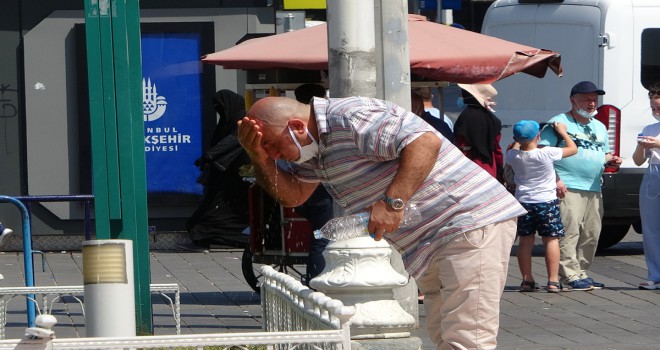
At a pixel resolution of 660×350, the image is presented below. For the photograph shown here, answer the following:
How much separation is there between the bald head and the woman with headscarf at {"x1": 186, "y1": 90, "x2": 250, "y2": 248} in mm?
7153

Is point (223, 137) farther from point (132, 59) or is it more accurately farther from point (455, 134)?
point (132, 59)

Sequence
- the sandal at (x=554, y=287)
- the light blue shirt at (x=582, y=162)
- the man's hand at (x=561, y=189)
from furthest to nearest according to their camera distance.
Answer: the light blue shirt at (x=582, y=162)
the man's hand at (x=561, y=189)
the sandal at (x=554, y=287)

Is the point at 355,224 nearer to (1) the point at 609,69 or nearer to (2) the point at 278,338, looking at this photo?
(2) the point at 278,338

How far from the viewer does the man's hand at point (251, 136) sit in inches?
178

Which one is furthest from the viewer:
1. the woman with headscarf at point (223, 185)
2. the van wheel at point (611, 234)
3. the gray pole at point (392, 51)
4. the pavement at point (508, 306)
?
the van wheel at point (611, 234)

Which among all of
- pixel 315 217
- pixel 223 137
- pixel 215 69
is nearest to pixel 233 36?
pixel 215 69

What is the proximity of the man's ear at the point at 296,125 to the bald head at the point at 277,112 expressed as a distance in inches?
0.7

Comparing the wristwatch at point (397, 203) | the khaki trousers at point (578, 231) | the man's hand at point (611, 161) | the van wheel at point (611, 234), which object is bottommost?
the van wheel at point (611, 234)

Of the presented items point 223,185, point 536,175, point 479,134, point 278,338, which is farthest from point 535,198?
point 278,338

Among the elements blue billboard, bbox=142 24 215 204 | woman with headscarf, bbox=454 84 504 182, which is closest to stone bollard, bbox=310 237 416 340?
woman with headscarf, bbox=454 84 504 182

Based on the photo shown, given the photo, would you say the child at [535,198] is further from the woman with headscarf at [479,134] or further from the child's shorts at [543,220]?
the woman with headscarf at [479,134]

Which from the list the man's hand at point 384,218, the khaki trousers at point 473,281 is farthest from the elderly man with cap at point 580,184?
the man's hand at point 384,218

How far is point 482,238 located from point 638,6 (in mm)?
8610

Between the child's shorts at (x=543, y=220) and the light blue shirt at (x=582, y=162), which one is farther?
the light blue shirt at (x=582, y=162)
